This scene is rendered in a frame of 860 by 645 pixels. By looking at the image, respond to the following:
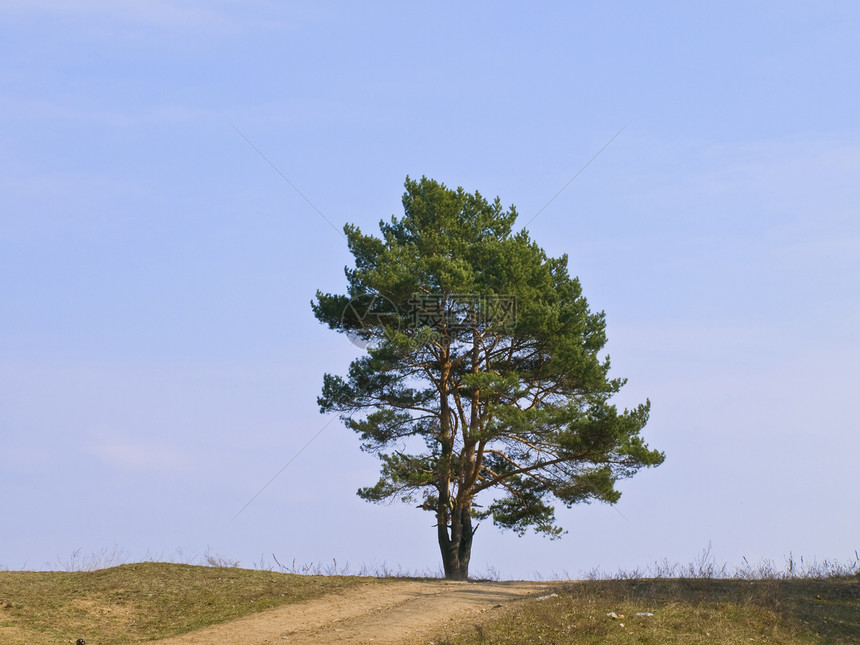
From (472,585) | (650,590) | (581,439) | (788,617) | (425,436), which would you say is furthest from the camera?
(425,436)

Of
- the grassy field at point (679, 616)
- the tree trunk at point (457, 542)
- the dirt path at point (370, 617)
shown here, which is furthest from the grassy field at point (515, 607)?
the tree trunk at point (457, 542)

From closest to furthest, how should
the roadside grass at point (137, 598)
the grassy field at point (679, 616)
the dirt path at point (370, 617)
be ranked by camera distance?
1. the grassy field at point (679, 616)
2. the dirt path at point (370, 617)
3. the roadside grass at point (137, 598)

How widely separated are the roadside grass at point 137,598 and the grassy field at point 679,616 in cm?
537

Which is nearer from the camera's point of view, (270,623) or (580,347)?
(270,623)

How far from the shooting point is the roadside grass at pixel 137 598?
15.0m

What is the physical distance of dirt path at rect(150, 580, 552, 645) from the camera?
13812 mm

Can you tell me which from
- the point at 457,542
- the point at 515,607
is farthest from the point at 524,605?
the point at 457,542

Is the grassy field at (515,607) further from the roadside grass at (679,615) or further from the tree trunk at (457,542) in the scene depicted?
the tree trunk at (457,542)

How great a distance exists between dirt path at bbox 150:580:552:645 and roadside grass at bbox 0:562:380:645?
73cm

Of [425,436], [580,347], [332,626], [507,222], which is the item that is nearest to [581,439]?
[580,347]

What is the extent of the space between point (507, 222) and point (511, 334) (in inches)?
155

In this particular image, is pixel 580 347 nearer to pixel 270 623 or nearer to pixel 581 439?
pixel 581 439

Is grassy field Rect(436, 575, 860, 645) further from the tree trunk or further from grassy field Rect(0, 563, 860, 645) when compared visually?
the tree trunk

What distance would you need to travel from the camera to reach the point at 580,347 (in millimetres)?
22031
